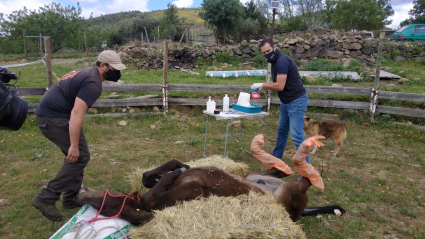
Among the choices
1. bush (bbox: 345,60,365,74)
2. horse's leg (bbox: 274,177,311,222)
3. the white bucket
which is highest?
bush (bbox: 345,60,365,74)

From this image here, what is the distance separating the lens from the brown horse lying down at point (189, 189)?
272 centimetres

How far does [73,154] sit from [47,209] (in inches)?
28.2

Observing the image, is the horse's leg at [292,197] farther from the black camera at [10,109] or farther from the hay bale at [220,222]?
the black camera at [10,109]

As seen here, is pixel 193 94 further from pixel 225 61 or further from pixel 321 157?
pixel 225 61

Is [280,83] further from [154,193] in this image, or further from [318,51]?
[318,51]

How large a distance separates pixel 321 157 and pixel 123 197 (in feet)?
14.0

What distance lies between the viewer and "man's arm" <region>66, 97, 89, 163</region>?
9.31ft

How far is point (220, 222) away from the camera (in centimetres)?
233

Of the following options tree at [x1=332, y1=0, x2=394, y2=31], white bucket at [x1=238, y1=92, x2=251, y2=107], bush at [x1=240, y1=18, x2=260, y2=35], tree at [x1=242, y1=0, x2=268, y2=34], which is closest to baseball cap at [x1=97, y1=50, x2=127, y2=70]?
white bucket at [x1=238, y1=92, x2=251, y2=107]

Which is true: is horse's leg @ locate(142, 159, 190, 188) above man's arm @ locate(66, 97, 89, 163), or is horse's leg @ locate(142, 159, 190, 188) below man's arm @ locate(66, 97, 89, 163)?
below

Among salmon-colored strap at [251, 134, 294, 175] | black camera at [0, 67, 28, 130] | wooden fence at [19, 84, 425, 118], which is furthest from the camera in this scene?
wooden fence at [19, 84, 425, 118]

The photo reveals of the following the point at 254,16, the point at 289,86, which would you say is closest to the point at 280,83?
the point at 289,86

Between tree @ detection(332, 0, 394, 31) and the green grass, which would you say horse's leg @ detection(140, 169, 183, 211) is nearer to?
the green grass

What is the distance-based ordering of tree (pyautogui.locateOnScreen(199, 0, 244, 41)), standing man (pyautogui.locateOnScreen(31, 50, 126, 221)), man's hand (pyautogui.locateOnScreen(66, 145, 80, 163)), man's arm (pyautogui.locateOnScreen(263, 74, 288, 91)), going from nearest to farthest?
standing man (pyautogui.locateOnScreen(31, 50, 126, 221)) < man's hand (pyautogui.locateOnScreen(66, 145, 80, 163)) < man's arm (pyautogui.locateOnScreen(263, 74, 288, 91)) < tree (pyautogui.locateOnScreen(199, 0, 244, 41))
